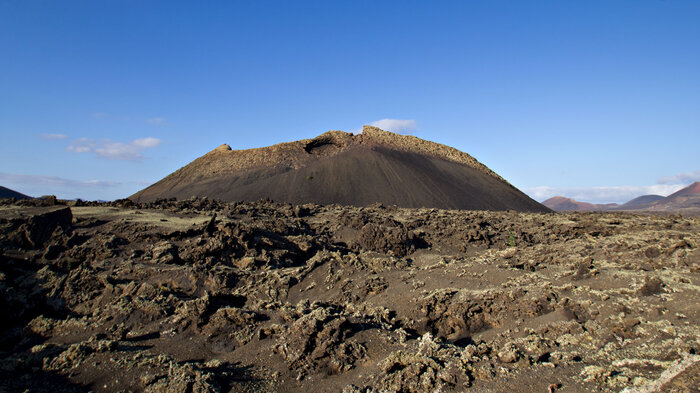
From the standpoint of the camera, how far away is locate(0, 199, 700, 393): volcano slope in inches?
200

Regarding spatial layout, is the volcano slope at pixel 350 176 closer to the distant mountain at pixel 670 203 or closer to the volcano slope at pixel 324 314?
the volcano slope at pixel 324 314

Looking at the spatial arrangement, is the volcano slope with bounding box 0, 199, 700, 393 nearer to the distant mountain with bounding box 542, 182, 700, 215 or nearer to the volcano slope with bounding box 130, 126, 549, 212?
the volcano slope with bounding box 130, 126, 549, 212

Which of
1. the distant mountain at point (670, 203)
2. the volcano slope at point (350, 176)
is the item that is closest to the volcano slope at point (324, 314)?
the volcano slope at point (350, 176)

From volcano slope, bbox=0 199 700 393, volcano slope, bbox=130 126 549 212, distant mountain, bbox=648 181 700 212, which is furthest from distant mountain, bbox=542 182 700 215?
Answer: volcano slope, bbox=0 199 700 393

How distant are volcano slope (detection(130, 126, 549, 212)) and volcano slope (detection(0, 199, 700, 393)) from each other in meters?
20.4

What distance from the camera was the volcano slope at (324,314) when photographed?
16.7 ft

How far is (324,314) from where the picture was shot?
632 centimetres

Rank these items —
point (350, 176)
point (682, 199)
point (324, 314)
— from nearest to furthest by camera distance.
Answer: point (324, 314) < point (350, 176) < point (682, 199)

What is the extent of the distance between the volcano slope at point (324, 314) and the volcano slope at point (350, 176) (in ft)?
67.1

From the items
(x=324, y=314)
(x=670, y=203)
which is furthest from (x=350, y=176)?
(x=670, y=203)

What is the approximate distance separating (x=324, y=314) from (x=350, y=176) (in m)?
30.2

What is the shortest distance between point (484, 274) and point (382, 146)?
35.5m

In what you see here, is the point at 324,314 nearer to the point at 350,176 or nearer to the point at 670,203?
the point at 350,176

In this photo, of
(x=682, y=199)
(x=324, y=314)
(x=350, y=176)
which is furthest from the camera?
(x=682, y=199)
